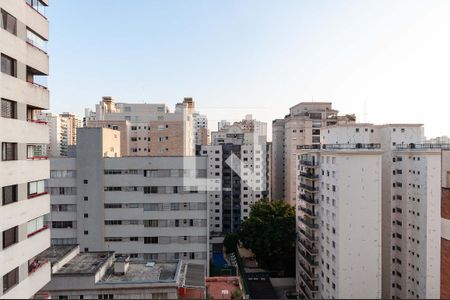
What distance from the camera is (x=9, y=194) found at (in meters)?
6.99

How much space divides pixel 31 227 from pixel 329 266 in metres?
11.7

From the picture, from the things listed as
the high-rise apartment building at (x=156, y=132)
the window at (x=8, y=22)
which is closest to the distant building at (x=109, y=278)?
the window at (x=8, y=22)

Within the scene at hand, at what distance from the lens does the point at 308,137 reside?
94.2 feet

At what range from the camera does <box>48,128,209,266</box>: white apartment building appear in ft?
52.9

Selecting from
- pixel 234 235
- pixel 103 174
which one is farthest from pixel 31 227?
pixel 234 235

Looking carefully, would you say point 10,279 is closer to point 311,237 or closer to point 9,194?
point 9,194

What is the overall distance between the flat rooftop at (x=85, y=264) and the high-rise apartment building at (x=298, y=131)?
19179 millimetres

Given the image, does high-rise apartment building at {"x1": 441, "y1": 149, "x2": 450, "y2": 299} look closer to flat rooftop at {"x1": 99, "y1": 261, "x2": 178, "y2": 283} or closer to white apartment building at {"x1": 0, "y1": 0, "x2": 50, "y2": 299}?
flat rooftop at {"x1": 99, "y1": 261, "x2": 178, "y2": 283}

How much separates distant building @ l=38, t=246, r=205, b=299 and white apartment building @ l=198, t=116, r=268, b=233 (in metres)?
18.6

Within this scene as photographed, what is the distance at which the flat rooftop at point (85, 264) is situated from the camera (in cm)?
1088

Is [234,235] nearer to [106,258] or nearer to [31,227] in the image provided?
[106,258]

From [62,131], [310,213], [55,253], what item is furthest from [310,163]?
[62,131]

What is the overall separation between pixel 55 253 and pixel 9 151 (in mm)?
6633

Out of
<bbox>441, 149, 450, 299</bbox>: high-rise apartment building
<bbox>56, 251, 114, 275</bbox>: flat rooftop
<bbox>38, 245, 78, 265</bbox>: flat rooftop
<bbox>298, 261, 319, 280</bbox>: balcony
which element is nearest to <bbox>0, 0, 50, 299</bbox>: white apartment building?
<bbox>56, 251, 114, 275</bbox>: flat rooftop
